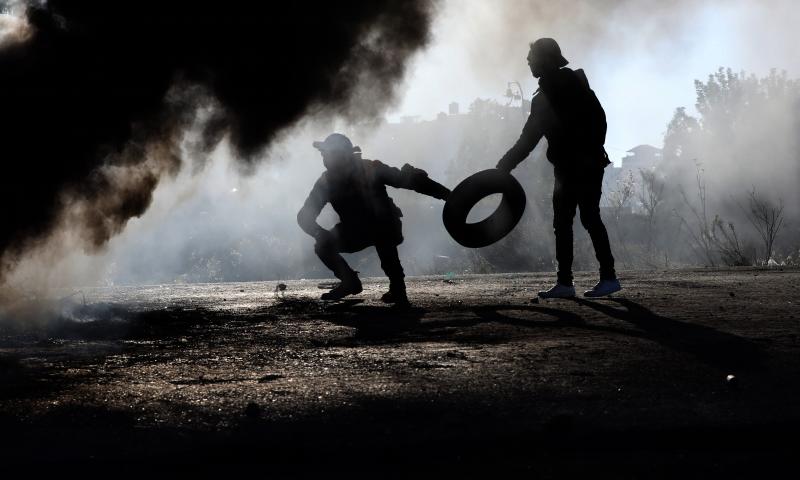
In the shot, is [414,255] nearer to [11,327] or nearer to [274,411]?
[11,327]

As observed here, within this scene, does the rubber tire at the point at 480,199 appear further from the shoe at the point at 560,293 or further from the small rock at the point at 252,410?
the small rock at the point at 252,410

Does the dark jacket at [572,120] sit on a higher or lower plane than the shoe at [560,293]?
higher

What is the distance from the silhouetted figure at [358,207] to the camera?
8.15 metres

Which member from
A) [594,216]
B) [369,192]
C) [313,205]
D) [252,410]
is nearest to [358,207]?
[369,192]

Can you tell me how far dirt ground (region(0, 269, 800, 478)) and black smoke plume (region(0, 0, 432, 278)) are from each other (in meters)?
1.53

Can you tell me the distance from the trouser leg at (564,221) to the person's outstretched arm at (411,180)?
1046 millimetres

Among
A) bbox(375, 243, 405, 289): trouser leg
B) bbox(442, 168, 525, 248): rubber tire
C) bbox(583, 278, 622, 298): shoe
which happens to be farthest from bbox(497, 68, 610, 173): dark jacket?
bbox(375, 243, 405, 289): trouser leg

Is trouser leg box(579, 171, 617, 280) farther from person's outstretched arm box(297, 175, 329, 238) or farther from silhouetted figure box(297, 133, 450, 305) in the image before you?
person's outstretched arm box(297, 175, 329, 238)

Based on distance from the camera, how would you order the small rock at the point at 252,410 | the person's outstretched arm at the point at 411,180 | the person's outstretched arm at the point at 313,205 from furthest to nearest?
the person's outstretched arm at the point at 313,205, the person's outstretched arm at the point at 411,180, the small rock at the point at 252,410

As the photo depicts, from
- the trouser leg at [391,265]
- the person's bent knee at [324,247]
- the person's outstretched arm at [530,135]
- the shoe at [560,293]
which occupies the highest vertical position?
the person's outstretched arm at [530,135]

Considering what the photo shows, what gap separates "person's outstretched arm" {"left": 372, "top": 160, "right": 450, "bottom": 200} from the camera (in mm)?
8109

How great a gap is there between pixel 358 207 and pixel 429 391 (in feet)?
16.3

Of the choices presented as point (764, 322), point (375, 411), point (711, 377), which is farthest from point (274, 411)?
point (764, 322)

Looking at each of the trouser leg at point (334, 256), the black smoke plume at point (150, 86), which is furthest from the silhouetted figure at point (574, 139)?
the black smoke plume at point (150, 86)
